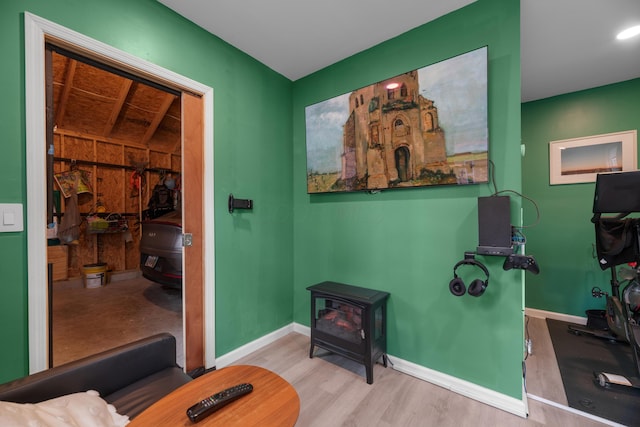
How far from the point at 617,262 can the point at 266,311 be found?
312cm

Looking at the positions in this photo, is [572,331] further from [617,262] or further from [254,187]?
[254,187]

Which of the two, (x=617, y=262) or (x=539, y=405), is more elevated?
(x=617, y=262)

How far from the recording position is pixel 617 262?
2082 millimetres

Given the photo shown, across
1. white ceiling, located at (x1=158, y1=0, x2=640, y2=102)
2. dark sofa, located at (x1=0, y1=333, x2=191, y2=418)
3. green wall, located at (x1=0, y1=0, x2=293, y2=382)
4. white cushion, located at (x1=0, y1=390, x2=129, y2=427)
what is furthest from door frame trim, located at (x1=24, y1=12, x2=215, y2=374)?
white ceiling, located at (x1=158, y1=0, x2=640, y2=102)

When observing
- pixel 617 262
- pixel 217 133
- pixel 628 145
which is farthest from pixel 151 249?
pixel 628 145

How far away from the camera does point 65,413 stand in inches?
40.3

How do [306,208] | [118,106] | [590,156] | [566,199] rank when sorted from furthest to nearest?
[118,106] → [566,199] → [590,156] → [306,208]

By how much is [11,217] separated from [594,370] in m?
4.30

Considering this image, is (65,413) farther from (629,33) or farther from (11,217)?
(629,33)

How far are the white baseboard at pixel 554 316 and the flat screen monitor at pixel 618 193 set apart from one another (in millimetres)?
2080

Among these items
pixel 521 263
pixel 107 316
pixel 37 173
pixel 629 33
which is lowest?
pixel 107 316

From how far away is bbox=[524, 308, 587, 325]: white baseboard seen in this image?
3.19 metres

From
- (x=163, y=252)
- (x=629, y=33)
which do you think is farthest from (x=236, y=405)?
(x=629, y=33)

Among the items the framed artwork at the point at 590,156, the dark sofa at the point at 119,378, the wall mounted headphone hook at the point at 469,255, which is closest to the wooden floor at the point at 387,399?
the dark sofa at the point at 119,378
